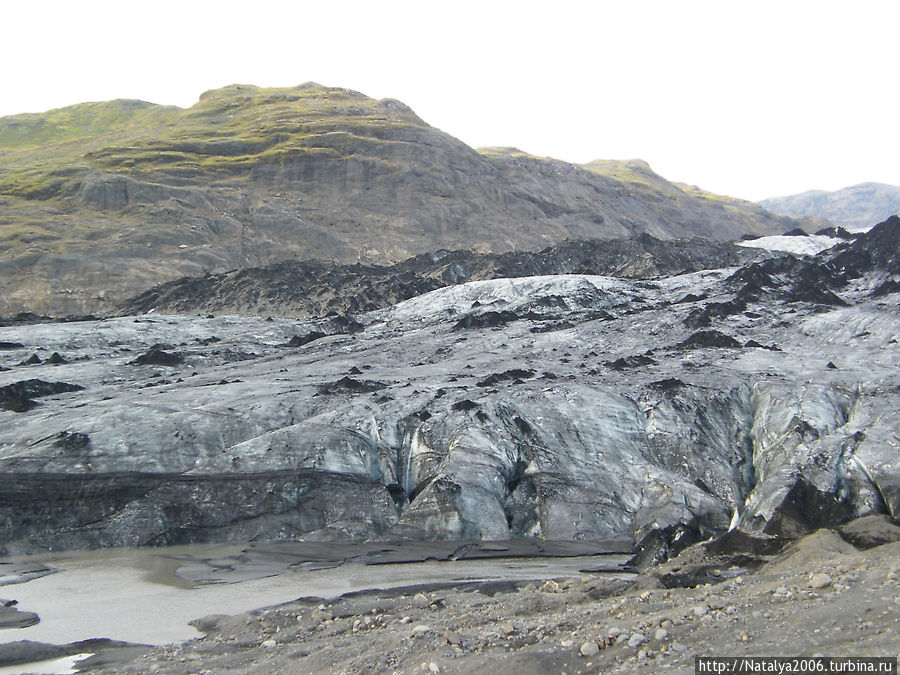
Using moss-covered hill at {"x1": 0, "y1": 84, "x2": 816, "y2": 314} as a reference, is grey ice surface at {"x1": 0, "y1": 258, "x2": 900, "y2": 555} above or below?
below

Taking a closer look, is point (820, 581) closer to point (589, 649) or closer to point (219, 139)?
point (589, 649)

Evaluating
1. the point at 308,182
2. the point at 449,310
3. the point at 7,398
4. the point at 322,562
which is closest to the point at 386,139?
the point at 308,182

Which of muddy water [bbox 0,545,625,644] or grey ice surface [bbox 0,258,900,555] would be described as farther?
grey ice surface [bbox 0,258,900,555]

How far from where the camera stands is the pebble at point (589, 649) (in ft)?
32.1

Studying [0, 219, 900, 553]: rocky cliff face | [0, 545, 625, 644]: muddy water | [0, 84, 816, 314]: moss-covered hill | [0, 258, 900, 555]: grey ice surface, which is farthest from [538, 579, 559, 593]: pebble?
[0, 84, 816, 314]: moss-covered hill

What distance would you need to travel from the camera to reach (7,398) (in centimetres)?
2894

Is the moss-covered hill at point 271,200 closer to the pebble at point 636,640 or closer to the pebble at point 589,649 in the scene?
the pebble at point 589,649

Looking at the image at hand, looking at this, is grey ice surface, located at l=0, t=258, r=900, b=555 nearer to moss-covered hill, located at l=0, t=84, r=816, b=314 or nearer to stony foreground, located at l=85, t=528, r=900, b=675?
stony foreground, located at l=85, t=528, r=900, b=675

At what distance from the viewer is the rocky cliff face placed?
23.4 metres

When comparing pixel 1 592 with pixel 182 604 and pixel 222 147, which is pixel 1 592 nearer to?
pixel 182 604

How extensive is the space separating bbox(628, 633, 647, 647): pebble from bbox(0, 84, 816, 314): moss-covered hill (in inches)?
2357

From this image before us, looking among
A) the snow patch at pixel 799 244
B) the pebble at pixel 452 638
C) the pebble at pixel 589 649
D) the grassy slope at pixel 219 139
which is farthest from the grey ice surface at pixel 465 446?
the grassy slope at pixel 219 139

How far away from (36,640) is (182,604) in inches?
131

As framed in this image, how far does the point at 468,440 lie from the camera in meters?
26.0
